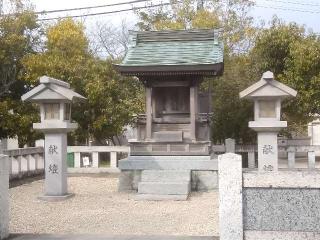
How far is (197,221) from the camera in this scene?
33.6ft

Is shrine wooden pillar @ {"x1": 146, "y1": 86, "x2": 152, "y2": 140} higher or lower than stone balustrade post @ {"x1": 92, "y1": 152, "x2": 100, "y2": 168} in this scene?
higher

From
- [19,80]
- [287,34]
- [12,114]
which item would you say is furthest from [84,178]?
[287,34]

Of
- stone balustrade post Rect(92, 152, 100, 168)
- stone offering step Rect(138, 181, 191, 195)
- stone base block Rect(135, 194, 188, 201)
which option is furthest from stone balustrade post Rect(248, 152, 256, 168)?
stone base block Rect(135, 194, 188, 201)

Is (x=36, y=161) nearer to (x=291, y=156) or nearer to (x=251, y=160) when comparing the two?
(x=251, y=160)

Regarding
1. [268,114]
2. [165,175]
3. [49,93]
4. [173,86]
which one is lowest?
[165,175]

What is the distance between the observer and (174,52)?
1703 cm

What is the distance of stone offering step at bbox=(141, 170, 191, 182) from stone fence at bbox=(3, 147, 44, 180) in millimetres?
5837

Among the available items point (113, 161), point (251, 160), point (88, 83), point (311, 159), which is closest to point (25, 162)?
point (113, 161)

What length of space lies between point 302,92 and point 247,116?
10.9ft

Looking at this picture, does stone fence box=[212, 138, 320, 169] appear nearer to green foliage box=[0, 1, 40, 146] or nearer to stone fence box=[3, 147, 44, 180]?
stone fence box=[3, 147, 44, 180]

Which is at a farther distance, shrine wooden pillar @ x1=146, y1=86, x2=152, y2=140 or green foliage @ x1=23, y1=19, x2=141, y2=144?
green foliage @ x1=23, y1=19, x2=141, y2=144

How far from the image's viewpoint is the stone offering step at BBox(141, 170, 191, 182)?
599 inches

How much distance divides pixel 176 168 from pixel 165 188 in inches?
76.7

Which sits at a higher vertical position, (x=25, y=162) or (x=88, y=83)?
(x=88, y=83)
